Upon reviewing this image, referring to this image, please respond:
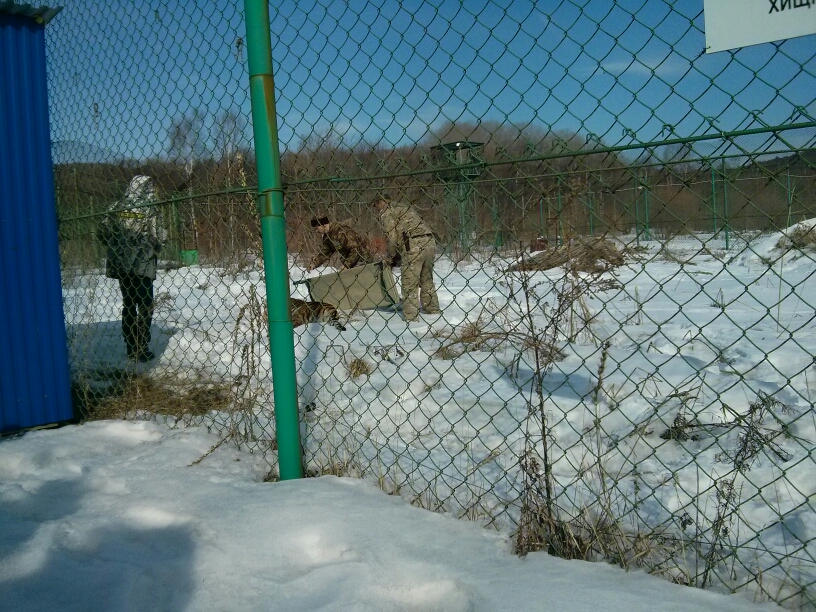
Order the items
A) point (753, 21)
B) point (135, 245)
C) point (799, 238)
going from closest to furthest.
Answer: point (753, 21)
point (799, 238)
point (135, 245)

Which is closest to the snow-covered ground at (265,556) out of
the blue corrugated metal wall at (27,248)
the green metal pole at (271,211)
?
the green metal pole at (271,211)

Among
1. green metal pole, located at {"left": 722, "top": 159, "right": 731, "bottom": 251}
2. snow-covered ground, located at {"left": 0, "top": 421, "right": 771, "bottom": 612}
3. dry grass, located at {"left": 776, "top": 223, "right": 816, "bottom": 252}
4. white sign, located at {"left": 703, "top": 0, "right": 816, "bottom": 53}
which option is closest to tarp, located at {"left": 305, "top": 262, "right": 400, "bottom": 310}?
snow-covered ground, located at {"left": 0, "top": 421, "right": 771, "bottom": 612}

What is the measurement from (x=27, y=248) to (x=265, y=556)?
2.72 meters

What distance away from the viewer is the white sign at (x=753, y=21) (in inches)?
64.2

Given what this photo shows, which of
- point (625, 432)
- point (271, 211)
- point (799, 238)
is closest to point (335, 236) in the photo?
point (271, 211)

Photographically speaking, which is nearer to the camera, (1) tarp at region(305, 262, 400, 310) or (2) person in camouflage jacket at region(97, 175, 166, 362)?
(2) person in camouflage jacket at region(97, 175, 166, 362)

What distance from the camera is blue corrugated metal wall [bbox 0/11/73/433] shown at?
3719 mm

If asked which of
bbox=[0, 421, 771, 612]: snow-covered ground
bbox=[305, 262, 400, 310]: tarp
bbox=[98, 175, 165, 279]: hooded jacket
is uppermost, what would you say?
bbox=[98, 175, 165, 279]: hooded jacket

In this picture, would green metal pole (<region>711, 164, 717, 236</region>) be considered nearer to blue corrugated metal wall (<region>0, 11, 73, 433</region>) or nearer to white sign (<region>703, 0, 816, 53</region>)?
white sign (<region>703, 0, 816, 53</region>)

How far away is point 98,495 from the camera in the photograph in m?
2.56

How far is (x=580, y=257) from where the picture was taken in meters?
2.06

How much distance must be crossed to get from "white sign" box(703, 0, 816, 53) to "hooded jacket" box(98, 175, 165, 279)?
2.70m

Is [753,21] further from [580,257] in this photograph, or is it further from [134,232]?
[134,232]

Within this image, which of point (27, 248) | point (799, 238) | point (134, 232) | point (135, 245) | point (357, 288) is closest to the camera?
point (799, 238)
